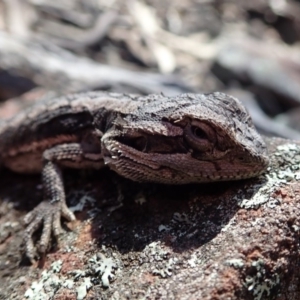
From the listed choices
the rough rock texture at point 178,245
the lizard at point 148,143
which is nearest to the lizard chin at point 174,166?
the lizard at point 148,143

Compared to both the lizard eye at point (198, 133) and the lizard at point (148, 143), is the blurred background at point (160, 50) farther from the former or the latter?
the lizard eye at point (198, 133)

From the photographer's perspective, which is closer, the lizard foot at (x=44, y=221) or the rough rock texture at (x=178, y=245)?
the rough rock texture at (x=178, y=245)

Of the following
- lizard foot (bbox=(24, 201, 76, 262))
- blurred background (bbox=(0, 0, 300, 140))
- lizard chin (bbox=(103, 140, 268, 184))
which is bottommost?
lizard foot (bbox=(24, 201, 76, 262))

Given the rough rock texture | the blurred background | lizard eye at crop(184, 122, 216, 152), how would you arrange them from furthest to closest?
the blurred background → lizard eye at crop(184, 122, 216, 152) → the rough rock texture

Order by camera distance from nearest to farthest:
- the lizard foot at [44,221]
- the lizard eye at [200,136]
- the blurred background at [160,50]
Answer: the lizard eye at [200,136]
the lizard foot at [44,221]
the blurred background at [160,50]

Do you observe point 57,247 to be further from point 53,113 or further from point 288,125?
point 288,125

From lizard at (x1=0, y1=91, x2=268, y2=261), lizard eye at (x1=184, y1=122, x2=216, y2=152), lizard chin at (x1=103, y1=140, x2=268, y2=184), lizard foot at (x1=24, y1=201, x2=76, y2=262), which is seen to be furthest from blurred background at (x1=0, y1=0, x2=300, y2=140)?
lizard eye at (x1=184, y1=122, x2=216, y2=152)

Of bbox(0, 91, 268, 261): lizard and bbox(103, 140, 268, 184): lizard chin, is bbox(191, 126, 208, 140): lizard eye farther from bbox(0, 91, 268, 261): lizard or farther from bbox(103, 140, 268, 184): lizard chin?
bbox(103, 140, 268, 184): lizard chin
